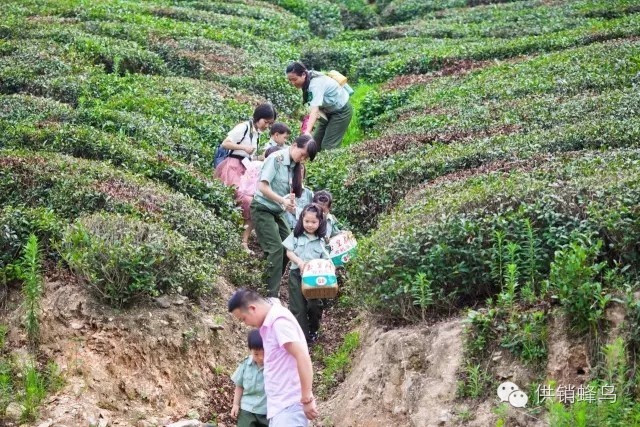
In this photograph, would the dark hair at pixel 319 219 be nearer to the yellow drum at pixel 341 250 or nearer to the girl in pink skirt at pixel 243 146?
the yellow drum at pixel 341 250

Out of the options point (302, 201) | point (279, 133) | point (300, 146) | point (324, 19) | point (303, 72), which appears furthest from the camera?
point (324, 19)

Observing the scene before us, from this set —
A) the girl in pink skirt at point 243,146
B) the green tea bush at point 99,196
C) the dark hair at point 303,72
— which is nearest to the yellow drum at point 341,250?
the green tea bush at point 99,196

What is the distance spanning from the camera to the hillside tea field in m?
8.34

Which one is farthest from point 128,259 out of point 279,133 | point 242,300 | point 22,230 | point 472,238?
point 279,133

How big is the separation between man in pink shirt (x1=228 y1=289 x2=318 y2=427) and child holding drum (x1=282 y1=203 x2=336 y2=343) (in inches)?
113

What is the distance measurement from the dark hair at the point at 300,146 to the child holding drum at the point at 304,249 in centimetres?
73

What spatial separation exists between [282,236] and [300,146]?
1169mm

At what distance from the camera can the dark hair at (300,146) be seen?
Answer: 10.8 m

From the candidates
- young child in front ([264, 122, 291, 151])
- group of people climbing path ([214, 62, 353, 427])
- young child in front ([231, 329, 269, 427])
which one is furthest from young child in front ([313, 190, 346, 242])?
young child in front ([231, 329, 269, 427])

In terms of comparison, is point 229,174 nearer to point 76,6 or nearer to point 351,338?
point 351,338

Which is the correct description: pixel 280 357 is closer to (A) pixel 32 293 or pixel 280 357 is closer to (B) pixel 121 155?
(A) pixel 32 293

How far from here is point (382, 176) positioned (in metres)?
13.3

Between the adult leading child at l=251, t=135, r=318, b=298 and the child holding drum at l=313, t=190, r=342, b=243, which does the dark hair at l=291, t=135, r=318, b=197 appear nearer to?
the adult leading child at l=251, t=135, r=318, b=298

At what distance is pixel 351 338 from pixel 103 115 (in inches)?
266
